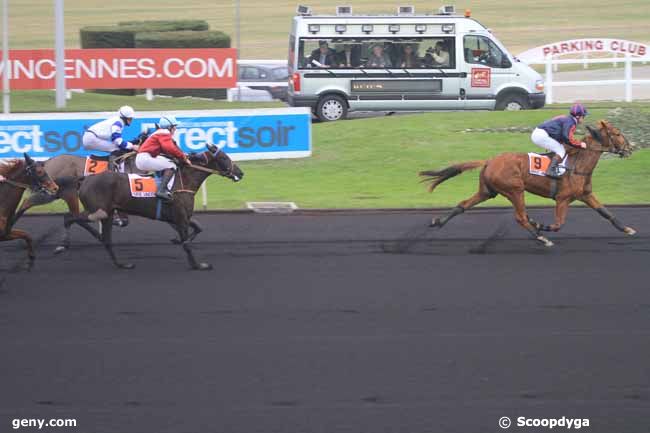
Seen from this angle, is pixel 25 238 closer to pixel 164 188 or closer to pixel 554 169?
pixel 164 188

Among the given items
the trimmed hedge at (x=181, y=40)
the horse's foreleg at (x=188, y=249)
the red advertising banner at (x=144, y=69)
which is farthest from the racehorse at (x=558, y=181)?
the trimmed hedge at (x=181, y=40)

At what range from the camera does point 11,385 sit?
801 cm

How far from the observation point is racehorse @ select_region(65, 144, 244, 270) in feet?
39.7

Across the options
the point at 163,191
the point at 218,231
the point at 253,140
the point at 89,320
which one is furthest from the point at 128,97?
the point at 89,320

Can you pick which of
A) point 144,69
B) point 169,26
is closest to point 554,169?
point 144,69

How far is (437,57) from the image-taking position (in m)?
25.1

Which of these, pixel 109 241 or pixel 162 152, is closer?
pixel 109 241

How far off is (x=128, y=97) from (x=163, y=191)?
17.8 metres

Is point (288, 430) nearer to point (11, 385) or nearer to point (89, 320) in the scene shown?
point (11, 385)

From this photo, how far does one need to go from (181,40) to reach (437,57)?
8760mm

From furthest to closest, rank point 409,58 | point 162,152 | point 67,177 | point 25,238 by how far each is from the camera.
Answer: point 409,58, point 67,177, point 162,152, point 25,238

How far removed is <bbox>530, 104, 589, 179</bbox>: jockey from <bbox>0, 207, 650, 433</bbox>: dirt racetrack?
3.52 feet

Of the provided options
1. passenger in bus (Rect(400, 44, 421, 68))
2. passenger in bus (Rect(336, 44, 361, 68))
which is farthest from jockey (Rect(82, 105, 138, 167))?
passenger in bus (Rect(400, 44, 421, 68))

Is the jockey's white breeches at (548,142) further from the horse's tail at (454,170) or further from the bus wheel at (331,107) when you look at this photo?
the bus wheel at (331,107)
